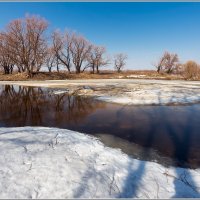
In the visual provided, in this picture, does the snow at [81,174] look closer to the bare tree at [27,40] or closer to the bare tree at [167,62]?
the bare tree at [27,40]

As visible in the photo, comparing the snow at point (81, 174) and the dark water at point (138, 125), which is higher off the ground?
the snow at point (81, 174)

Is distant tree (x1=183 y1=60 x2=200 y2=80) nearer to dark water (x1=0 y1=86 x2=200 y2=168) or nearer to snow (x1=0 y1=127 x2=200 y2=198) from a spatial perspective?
dark water (x1=0 y1=86 x2=200 y2=168)

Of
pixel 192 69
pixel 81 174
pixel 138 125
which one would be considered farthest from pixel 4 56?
pixel 81 174

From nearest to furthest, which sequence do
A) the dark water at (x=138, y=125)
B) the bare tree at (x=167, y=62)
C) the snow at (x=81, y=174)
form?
the snow at (x=81, y=174), the dark water at (x=138, y=125), the bare tree at (x=167, y=62)

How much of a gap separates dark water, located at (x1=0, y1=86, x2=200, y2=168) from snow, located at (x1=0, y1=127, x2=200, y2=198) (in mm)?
748

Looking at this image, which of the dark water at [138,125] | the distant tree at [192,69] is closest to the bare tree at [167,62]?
the distant tree at [192,69]

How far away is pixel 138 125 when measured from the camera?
8.95 meters

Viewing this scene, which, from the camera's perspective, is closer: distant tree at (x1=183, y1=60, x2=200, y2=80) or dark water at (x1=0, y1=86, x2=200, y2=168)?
dark water at (x1=0, y1=86, x2=200, y2=168)

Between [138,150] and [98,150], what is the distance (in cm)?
125

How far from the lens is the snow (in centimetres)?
398

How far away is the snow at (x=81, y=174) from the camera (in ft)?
13.1

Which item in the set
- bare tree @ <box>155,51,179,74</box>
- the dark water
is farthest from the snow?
bare tree @ <box>155,51,179,74</box>

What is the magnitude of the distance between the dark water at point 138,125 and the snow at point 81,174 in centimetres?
75

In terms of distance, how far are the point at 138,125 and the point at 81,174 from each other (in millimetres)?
4939
